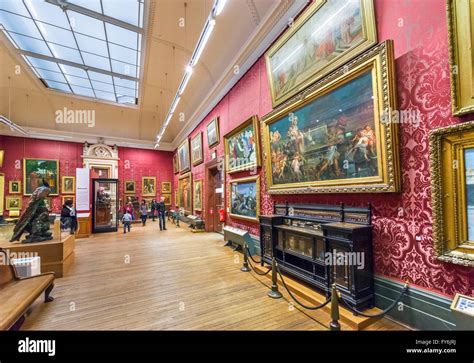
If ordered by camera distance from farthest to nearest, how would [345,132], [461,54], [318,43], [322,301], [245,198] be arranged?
1. [245,198]
2. [318,43]
3. [345,132]
4. [322,301]
5. [461,54]

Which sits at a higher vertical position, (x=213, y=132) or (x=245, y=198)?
(x=213, y=132)

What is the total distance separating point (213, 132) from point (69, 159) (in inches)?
464

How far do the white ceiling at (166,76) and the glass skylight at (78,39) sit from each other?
48cm

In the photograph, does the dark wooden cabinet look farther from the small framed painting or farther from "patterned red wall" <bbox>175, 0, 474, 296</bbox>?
the small framed painting

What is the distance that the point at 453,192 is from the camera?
213cm

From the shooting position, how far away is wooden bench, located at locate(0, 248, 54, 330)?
223 centimetres

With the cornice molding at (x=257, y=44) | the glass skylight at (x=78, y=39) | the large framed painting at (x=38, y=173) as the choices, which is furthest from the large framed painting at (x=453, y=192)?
the large framed painting at (x=38, y=173)

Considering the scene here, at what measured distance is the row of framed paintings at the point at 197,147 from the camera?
→ 8797mm

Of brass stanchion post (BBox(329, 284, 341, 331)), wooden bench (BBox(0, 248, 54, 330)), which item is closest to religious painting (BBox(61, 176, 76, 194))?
wooden bench (BBox(0, 248, 54, 330))

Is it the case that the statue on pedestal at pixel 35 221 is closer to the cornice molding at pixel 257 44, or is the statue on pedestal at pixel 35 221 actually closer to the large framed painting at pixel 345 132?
the large framed painting at pixel 345 132

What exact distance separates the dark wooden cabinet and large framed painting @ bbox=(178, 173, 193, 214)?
8.10 m

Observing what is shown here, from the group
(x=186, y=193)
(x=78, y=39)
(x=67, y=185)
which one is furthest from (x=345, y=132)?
(x=67, y=185)

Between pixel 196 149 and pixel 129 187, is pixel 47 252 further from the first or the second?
pixel 129 187
